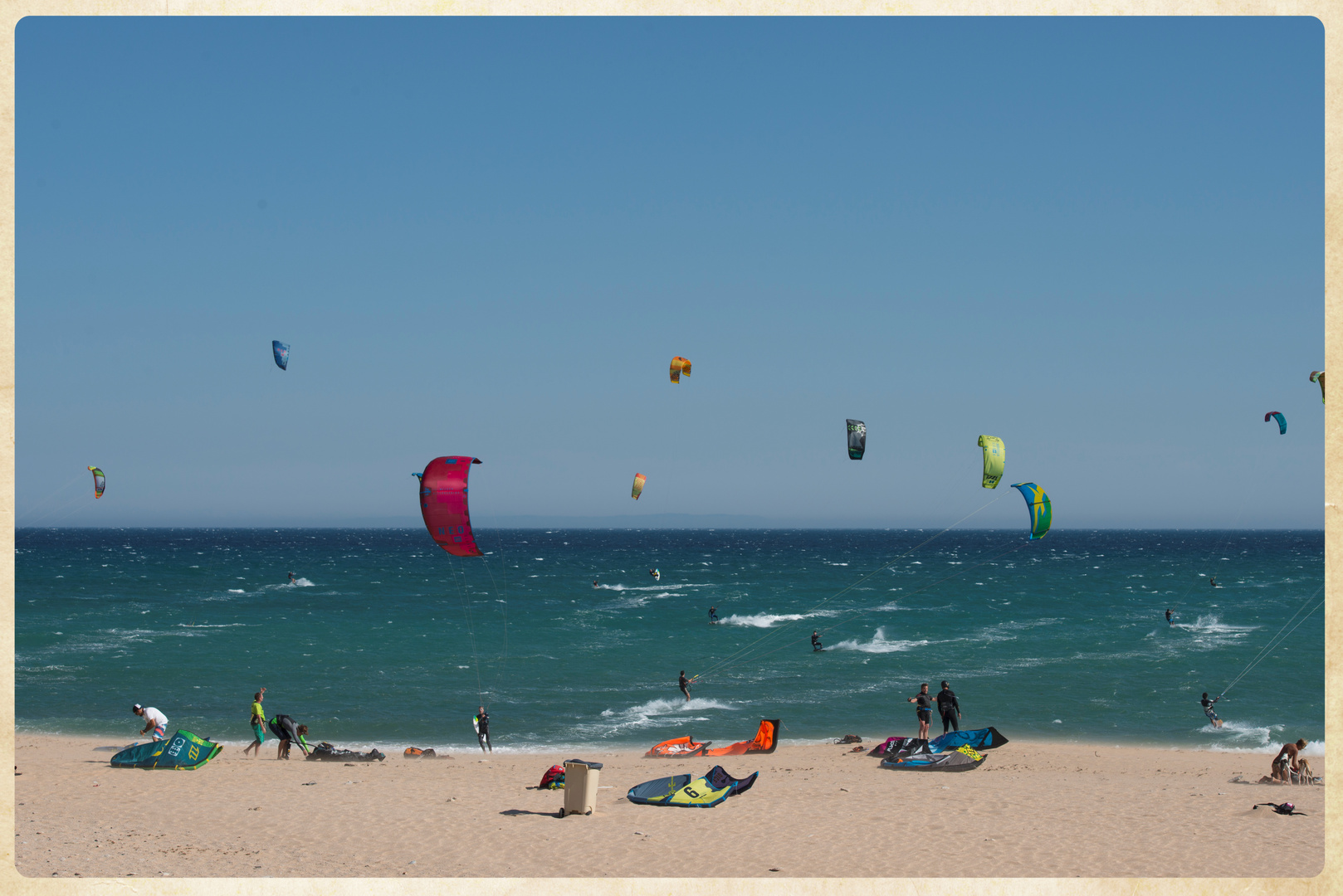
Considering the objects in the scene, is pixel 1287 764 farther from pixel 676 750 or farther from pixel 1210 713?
pixel 676 750

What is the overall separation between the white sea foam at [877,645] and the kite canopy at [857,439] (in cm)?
1706

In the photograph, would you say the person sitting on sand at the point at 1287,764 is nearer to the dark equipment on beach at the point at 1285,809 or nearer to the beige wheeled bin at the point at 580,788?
the dark equipment on beach at the point at 1285,809

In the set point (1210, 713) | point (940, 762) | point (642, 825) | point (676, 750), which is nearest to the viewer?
point (642, 825)

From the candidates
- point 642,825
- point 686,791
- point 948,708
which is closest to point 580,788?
point 642,825

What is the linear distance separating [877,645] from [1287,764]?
24.9m

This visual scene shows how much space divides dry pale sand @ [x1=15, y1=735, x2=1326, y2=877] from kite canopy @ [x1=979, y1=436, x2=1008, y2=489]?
21.3ft

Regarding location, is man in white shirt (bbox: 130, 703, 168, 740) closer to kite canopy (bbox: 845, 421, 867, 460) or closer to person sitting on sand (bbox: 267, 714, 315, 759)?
person sitting on sand (bbox: 267, 714, 315, 759)

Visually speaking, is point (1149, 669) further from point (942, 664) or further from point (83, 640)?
point (83, 640)

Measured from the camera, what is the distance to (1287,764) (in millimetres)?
16438

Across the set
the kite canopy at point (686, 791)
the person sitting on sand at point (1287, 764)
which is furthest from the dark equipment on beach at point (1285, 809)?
the kite canopy at point (686, 791)

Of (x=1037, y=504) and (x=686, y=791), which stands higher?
(x=1037, y=504)

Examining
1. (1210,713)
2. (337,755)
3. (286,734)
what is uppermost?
(286,734)

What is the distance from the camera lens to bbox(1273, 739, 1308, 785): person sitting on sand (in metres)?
16.3
